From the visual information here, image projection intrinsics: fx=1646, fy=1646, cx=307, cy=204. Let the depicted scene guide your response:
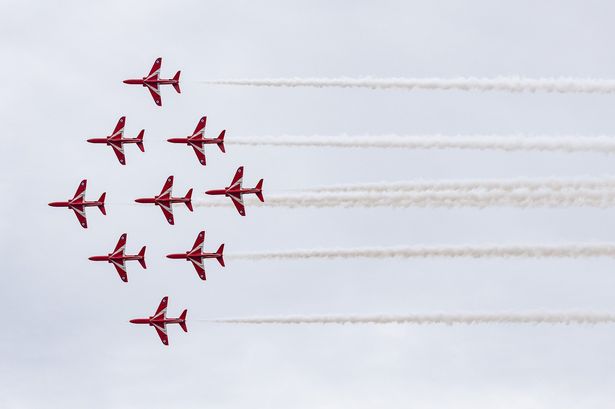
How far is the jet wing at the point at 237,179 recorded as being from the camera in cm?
11994

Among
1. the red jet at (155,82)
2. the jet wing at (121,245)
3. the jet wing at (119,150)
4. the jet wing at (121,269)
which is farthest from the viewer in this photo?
the jet wing at (121,245)

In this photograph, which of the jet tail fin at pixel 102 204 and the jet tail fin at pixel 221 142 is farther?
the jet tail fin at pixel 102 204

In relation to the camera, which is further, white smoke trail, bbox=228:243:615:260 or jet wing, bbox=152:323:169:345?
jet wing, bbox=152:323:169:345

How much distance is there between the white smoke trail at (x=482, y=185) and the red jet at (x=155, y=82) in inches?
886

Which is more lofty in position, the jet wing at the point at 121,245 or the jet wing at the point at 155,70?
the jet wing at the point at 155,70

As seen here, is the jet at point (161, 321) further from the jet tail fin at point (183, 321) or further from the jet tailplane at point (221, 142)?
the jet tailplane at point (221, 142)

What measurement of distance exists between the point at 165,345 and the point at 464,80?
37.5m

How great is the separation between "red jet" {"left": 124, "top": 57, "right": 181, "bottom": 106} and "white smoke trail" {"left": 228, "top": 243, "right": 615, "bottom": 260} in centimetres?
2071

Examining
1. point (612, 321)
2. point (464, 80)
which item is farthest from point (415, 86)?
point (612, 321)

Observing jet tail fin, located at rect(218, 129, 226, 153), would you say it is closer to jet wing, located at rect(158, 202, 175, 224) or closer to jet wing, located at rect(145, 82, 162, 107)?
jet wing, located at rect(158, 202, 175, 224)

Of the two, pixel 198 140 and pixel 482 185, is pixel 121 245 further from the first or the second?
pixel 482 185

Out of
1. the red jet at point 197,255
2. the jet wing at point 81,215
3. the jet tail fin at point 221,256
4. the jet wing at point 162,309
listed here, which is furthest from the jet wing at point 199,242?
the jet wing at point 81,215

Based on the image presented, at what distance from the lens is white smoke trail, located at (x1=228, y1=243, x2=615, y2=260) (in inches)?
3620

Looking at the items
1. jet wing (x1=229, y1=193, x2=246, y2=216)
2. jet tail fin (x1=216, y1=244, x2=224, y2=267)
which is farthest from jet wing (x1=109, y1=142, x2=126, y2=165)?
jet wing (x1=229, y1=193, x2=246, y2=216)
